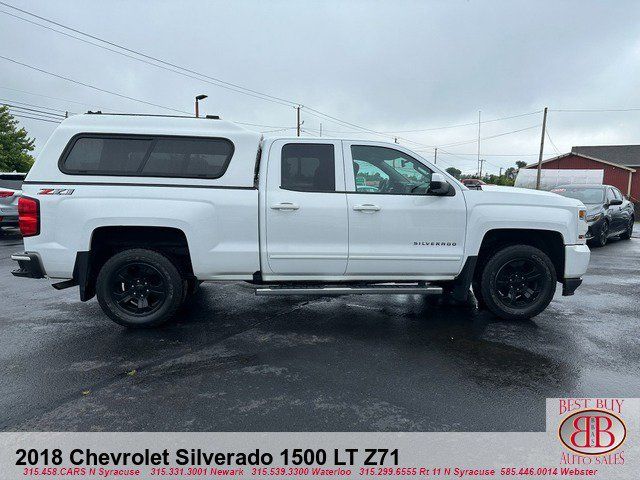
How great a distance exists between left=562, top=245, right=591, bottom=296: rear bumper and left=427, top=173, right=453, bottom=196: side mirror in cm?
163

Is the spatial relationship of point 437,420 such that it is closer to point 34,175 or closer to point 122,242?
point 122,242

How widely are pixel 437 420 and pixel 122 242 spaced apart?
11.6ft

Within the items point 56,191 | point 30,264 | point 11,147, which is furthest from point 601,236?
point 11,147

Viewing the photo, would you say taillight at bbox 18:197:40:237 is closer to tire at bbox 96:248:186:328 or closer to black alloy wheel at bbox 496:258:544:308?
tire at bbox 96:248:186:328

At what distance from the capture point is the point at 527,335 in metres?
4.48

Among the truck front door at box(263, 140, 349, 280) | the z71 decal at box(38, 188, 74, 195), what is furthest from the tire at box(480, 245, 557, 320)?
the z71 decal at box(38, 188, 74, 195)

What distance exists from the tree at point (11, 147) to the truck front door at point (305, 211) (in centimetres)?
3388

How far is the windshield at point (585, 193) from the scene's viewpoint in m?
11.8

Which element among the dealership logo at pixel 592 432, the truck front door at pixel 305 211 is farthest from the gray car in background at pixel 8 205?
the dealership logo at pixel 592 432

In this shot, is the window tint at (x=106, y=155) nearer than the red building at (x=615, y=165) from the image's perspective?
→ Yes

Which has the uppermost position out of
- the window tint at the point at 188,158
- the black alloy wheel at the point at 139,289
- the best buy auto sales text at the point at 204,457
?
the window tint at the point at 188,158

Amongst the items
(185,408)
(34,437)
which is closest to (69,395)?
(34,437)

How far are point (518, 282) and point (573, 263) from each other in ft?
2.07

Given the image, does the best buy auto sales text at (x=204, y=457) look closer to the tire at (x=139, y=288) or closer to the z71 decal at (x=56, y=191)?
the tire at (x=139, y=288)
